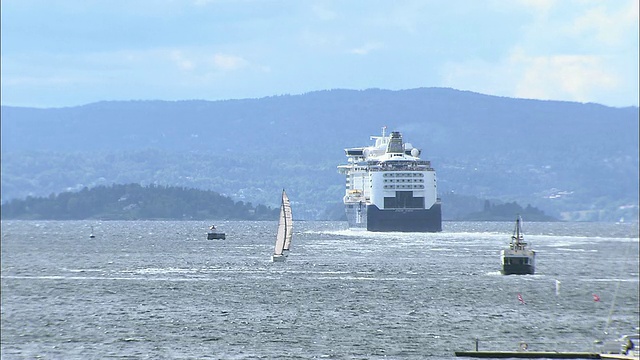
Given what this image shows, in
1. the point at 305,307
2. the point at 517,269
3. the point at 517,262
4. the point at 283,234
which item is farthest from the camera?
the point at 283,234

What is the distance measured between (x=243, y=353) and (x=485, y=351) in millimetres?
11744

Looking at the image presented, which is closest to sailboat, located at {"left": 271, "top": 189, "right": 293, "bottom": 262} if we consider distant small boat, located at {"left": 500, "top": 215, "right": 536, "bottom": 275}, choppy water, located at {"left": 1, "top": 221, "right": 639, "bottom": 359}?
choppy water, located at {"left": 1, "top": 221, "right": 639, "bottom": 359}

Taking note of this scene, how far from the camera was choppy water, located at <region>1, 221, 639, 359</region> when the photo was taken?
6600cm

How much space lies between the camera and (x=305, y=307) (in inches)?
3388

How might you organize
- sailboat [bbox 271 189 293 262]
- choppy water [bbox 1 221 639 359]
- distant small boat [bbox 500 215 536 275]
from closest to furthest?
1. choppy water [bbox 1 221 639 359]
2. distant small boat [bbox 500 215 536 275]
3. sailboat [bbox 271 189 293 262]

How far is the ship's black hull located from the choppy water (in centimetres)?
178

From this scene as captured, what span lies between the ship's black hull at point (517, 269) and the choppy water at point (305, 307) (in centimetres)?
178

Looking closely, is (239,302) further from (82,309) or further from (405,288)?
(405,288)

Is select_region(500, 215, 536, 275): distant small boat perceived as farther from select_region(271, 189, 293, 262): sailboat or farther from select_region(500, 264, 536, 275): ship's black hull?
select_region(271, 189, 293, 262): sailboat

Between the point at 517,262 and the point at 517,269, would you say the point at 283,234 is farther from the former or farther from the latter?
the point at 517,262

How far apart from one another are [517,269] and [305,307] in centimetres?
4026

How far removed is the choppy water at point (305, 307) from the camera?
6600cm

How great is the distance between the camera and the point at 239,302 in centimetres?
9038

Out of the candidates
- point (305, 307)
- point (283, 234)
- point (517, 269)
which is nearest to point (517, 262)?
point (517, 269)
